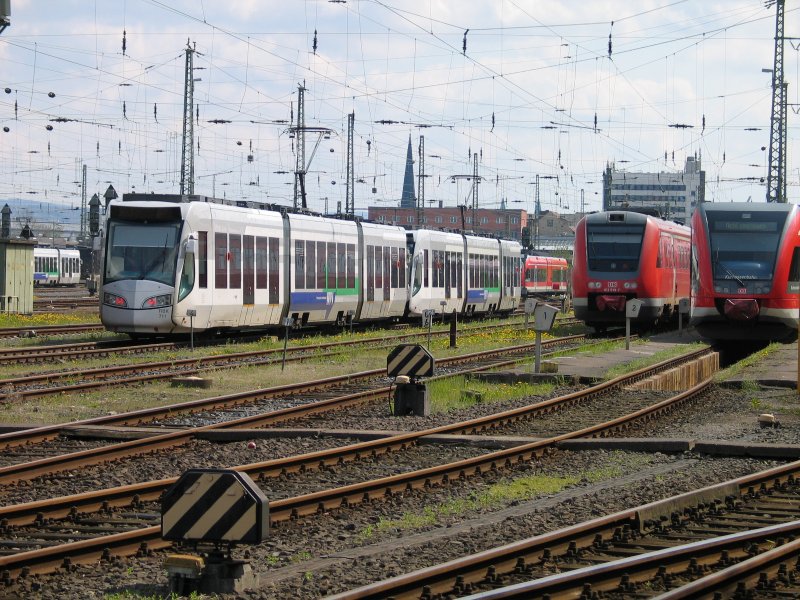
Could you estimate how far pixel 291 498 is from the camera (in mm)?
10844

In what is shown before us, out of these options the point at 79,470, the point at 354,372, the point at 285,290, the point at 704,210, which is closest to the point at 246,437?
the point at 79,470

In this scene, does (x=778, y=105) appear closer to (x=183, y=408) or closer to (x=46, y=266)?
(x=183, y=408)

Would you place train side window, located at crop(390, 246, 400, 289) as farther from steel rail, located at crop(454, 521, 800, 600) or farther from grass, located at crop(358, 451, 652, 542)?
steel rail, located at crop(454, 521, 800, 600)

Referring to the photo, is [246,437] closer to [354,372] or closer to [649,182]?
[354,372]

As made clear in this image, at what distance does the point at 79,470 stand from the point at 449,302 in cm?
3474

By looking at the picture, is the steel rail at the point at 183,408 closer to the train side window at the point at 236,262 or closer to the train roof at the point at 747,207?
the train side window at the point at 236,262

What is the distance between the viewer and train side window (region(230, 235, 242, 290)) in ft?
99.1

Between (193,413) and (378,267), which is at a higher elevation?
(378,267)

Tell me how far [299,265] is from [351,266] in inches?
165

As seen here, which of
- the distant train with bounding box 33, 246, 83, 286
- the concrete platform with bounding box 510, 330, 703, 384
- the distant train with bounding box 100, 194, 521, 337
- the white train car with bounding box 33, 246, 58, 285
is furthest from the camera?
the distant train with bounding box 33, 246, 83, 286

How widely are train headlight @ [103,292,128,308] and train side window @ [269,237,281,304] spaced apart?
495 centimetres

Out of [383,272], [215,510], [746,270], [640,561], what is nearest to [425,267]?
[383,272]

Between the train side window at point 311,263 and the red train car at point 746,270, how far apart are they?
1012 cm

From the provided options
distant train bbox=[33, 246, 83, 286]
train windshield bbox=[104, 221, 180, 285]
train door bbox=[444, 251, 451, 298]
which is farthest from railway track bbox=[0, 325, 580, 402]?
distant train bbox=[33, 246, 83, 286]
